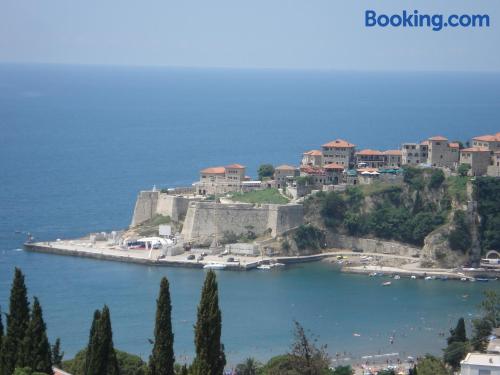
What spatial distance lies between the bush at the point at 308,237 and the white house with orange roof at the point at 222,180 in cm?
461

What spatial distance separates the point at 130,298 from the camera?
→ 46969mm

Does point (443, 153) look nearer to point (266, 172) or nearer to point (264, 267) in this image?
point (266, 172)

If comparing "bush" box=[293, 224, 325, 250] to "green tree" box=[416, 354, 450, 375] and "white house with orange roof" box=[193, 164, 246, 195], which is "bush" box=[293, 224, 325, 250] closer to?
"white house with orange roof" box=[193, 164, 246, 195]

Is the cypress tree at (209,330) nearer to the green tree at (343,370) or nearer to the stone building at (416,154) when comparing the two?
the green tree at (343,370)

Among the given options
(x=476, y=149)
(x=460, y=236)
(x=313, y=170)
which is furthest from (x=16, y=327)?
(x=476, y=149)

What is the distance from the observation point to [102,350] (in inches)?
1096

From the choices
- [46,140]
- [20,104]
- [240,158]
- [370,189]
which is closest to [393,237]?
[370,189]

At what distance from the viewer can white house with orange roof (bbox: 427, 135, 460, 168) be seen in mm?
56906

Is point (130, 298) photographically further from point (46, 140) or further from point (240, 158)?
point (46, 140)

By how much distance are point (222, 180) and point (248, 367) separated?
2243 centimetres

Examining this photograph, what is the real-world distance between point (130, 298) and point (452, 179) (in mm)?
13917

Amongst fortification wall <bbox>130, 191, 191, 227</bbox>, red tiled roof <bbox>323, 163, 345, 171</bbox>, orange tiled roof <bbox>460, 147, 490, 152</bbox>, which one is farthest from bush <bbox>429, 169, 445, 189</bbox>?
fortification wall <bbox>130, 191, 191, 227</bbox>

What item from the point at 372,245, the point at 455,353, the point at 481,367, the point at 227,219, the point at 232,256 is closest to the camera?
the point at 481,367

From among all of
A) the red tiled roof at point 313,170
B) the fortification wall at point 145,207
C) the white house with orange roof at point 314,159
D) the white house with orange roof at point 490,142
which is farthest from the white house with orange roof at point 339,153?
the fortification wall at point 145,207
